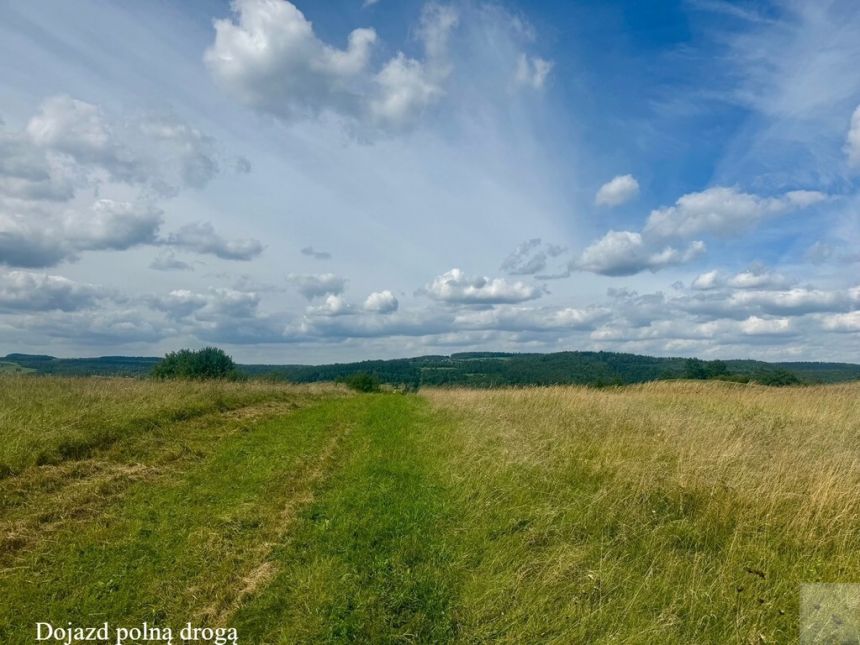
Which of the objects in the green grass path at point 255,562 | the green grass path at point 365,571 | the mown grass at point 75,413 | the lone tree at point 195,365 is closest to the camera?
Result: the green grass path at point 365,571

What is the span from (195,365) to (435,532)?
140ft

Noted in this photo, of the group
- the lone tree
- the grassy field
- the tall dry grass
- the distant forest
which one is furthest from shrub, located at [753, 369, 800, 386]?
the lone tree

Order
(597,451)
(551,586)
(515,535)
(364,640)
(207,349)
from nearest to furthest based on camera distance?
(364,640) < (551,586) < (515,535) < (597,451) < (207,349)

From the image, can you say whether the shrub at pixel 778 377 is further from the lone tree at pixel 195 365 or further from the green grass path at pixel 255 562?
the lone tree at pixel 195 365

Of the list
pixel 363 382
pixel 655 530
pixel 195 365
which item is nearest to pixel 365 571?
pixel 655 530

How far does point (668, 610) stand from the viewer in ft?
15.6

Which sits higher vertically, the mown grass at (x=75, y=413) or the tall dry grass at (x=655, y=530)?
the mown grass at (x=75, y=413)

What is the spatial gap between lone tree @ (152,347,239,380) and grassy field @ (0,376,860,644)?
31.9 m

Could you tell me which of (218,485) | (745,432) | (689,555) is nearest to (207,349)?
(218,485)

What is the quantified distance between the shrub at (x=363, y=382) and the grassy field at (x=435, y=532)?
48.7 metres

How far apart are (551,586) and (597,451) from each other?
18.4 ft

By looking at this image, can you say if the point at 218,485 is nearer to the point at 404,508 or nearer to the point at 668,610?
the point at 404,508

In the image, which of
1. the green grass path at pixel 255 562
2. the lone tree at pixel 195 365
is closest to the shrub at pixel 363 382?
the lone tree at pixel 195 365

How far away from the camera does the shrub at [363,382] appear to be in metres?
61.9
